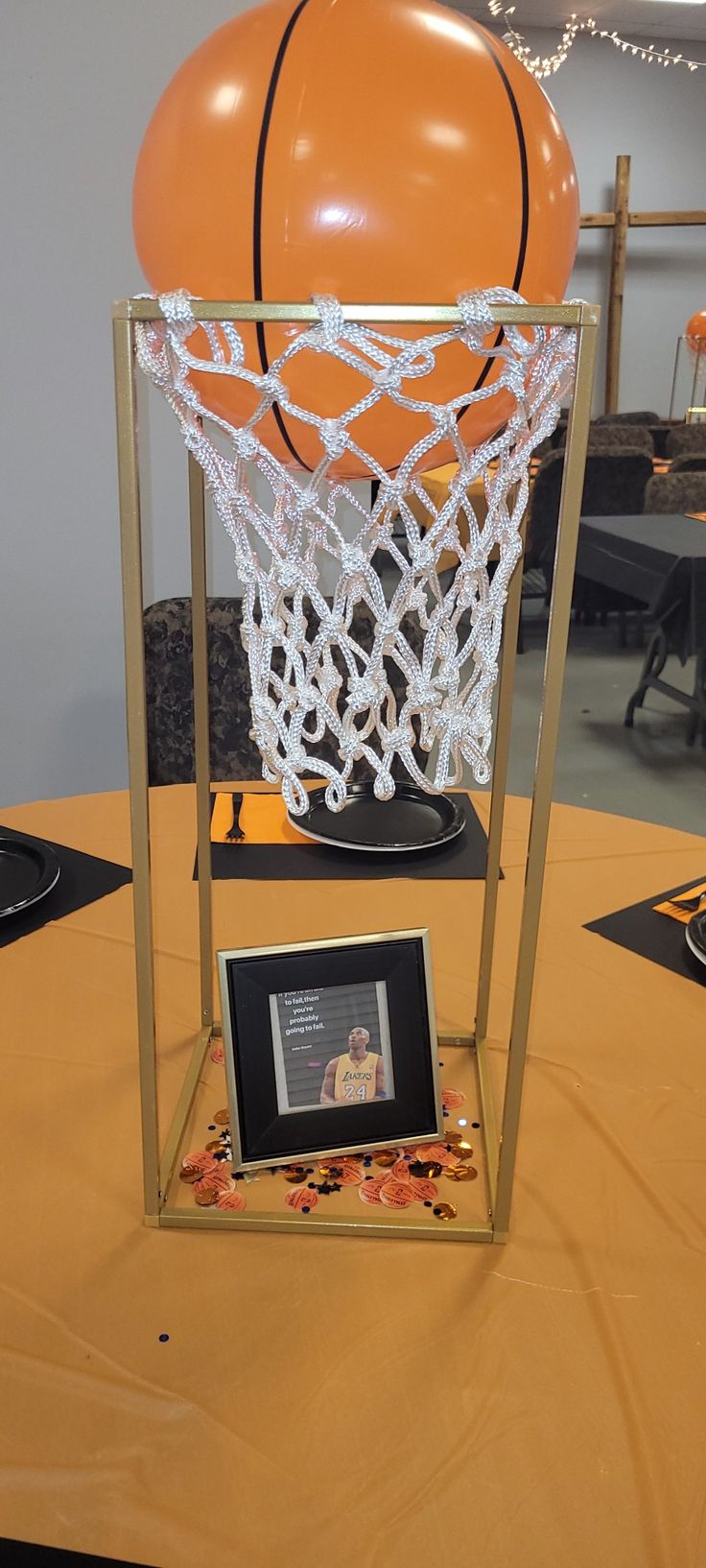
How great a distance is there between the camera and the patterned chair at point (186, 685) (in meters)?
1.82

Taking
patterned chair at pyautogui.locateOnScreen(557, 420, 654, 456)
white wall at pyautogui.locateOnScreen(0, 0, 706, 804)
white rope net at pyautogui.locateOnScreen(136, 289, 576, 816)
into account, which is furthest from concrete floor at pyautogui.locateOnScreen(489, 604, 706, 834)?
white rope net at pyautogui.locateOnScreen(136, 289, 576, 816)

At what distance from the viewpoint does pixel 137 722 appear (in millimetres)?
720

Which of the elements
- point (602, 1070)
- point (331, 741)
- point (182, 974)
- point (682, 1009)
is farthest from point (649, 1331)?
point (331, 741)

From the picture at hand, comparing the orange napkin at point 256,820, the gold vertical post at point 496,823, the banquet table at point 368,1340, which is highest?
the gold vertical post at point 496,823

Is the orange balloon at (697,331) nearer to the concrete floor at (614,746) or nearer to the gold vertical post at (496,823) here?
the concrete floor at (614,746)

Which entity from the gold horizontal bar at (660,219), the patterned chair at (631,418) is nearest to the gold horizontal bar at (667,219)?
the gold horizontal bar at (660,219)

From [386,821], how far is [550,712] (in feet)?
2.48

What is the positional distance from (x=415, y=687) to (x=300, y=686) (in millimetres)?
81

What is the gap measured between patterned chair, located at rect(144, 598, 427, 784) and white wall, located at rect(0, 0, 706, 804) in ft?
→ 2.04

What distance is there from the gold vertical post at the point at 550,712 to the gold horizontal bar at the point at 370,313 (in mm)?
27

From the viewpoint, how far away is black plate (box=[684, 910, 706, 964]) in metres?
1.11

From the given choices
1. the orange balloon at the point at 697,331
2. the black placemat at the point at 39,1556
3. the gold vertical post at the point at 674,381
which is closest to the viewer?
the black placemat at the point at 39,1556

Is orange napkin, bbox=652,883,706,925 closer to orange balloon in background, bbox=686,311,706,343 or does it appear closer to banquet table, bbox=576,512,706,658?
banquet table, bbox=576,512,706,658

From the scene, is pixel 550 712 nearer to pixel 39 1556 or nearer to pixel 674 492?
pixel 39 1556
